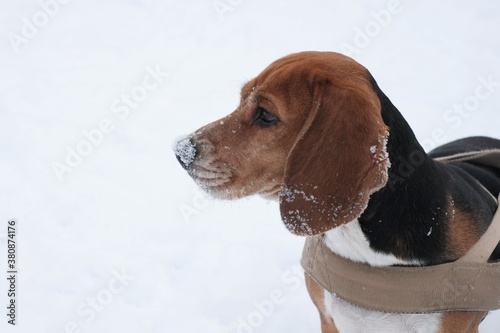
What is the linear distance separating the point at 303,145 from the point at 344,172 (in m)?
0.24

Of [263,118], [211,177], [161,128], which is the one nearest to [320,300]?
[211,177]

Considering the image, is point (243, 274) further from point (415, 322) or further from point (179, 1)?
point (179, 1)

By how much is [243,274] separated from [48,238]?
67.5 inches

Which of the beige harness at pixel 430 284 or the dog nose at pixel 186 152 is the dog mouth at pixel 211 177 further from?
the beige harness at pixel 430 284

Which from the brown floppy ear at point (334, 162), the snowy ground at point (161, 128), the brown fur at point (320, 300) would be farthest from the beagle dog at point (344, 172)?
the snowy ground at point (161, 128)

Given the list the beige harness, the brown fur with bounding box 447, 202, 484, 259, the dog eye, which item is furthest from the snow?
the brown fur with bounding box 447, 202, 484, 259

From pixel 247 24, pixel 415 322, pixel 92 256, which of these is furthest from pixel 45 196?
pixel 247 24

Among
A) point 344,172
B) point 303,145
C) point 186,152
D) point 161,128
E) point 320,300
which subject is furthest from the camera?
point 161,128

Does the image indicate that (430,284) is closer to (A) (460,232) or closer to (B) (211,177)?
(A) (460,232)

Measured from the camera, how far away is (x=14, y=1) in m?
7.95

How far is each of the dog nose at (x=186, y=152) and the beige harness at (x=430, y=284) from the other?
89cm

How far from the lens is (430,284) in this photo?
2.62 m

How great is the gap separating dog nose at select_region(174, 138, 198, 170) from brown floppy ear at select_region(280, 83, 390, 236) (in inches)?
19.0

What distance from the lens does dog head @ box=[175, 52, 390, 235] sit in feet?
7.88
